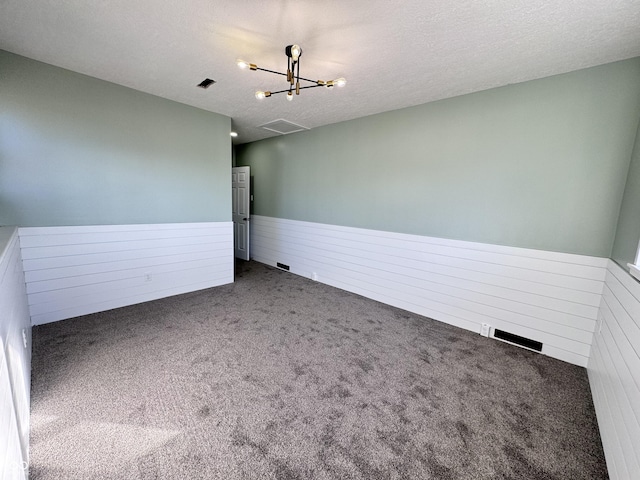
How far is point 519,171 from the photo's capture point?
2533 millimetres

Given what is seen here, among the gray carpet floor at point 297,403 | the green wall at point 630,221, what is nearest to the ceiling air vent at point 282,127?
the gray carpet floor at point 297,403

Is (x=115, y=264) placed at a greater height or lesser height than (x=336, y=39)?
lesser

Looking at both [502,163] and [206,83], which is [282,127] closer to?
[206,83]

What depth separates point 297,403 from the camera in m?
1.79

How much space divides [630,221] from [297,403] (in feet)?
8.77

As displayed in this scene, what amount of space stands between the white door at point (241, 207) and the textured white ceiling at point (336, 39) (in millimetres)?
2527

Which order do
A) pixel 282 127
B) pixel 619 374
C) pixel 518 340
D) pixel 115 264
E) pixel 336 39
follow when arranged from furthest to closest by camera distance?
pixel 282 127, pixel 115 264, pixel 518 340, pixel 336 39, pixel 619 374

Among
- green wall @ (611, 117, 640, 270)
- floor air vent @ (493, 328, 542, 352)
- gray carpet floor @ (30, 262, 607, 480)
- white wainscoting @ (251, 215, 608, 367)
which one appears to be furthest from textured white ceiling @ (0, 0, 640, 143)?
gray carpet floor @ (30, 262, 607, 480)

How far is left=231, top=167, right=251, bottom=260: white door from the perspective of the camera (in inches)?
211

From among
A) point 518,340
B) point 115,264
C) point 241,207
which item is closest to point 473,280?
point 518,340

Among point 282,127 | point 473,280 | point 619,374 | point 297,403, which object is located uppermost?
point 282,127

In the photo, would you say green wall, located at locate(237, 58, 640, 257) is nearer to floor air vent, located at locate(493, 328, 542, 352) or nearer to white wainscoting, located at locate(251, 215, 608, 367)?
white wainscoting, located at locate(251, 215, 608, 367)

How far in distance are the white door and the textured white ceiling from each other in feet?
8.29

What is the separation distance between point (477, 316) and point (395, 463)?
198cm
